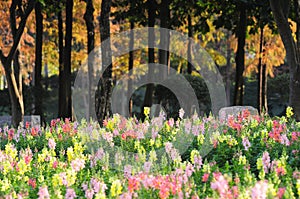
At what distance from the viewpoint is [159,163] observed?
7.12m

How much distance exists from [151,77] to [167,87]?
930 millimetres

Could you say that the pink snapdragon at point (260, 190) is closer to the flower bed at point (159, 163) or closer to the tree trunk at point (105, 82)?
the flower bed at point (159, 163)

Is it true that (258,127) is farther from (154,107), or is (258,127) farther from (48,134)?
(154,107)

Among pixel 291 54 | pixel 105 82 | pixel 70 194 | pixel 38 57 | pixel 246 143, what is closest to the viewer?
pixel 70 194

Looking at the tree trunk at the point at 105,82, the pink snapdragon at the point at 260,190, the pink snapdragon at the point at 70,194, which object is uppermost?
the tree trunk at the point at 105,82

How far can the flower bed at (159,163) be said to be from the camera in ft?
16.8

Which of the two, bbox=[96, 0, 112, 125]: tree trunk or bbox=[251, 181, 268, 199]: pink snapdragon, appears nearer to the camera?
bbox=[251, 181, 268, 199]: pink snapdragon

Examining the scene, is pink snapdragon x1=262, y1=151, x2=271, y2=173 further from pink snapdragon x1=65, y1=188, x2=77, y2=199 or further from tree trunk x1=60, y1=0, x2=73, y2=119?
tree trunk x1=60, y1=0, x2=73, y2=119

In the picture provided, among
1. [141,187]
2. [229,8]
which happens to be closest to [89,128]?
[141,187]

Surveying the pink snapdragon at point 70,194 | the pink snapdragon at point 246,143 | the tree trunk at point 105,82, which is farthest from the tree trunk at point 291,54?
the pink snapdragon at point 70,194

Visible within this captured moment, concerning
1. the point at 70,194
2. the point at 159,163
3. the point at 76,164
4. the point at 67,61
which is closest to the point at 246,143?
the point at 159,163

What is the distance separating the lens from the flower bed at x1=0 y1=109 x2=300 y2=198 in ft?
16.8

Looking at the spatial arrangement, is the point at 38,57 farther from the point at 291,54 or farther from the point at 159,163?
the point at 159,163

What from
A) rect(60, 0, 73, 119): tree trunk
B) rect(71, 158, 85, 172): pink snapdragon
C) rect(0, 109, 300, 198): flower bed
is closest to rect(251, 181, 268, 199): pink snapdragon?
rect(0, 109, 300, 198): flower bed
